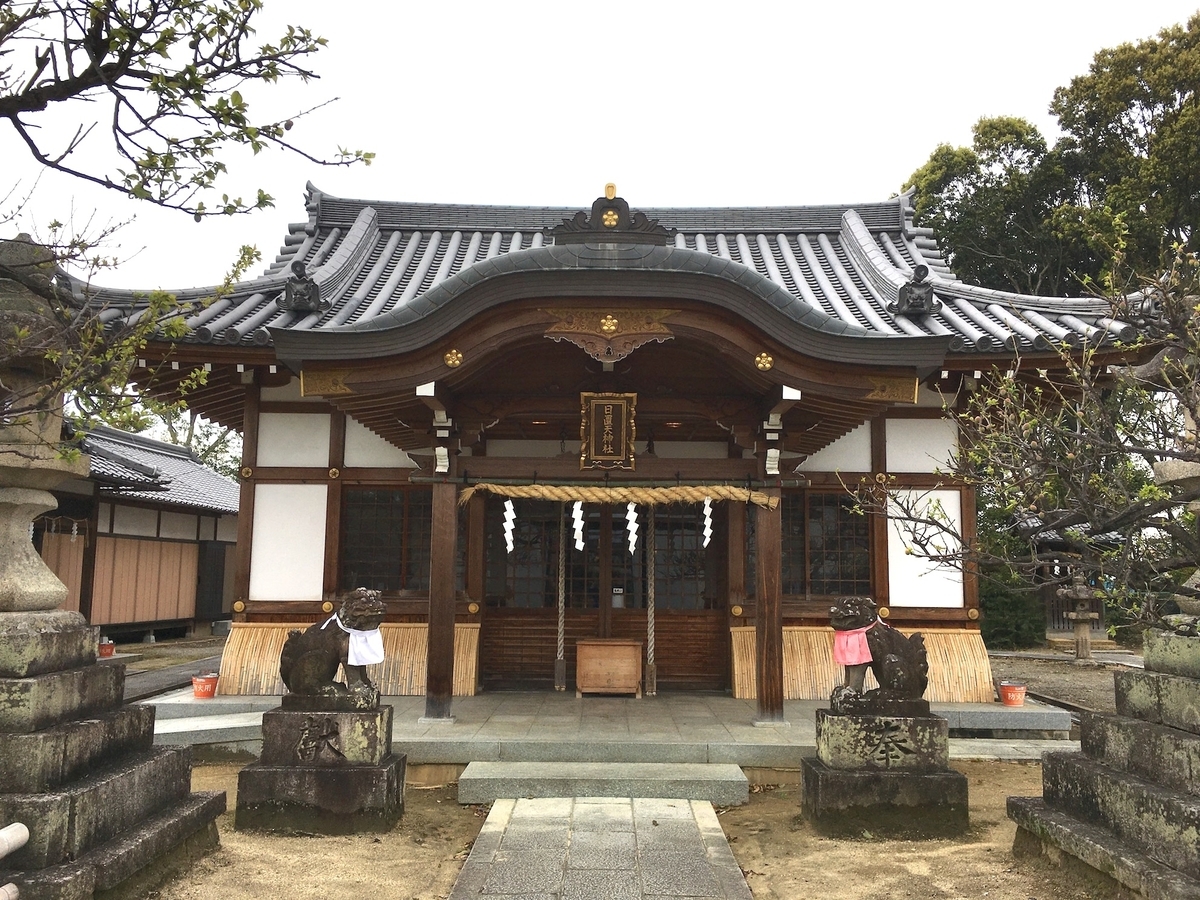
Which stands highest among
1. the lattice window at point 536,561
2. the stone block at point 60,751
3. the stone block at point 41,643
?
the lattice window at point 536,561

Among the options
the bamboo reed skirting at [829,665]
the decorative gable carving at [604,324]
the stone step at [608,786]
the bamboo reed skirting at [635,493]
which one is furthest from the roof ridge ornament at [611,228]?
the bamboo reed skirting at [829,665]

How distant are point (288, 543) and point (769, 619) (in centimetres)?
589

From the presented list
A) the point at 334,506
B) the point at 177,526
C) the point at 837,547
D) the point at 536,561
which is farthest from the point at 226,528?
the point at 837,547

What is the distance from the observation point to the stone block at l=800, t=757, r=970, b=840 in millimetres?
6105

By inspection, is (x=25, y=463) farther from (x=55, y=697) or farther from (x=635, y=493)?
(x=635, y=493)

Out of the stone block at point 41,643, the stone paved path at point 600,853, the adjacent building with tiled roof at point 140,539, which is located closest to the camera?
the stone block at point 41,643

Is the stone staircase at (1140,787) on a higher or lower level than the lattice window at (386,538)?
lower

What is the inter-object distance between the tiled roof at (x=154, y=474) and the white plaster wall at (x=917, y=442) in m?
14.4

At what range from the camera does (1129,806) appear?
15.1 feet

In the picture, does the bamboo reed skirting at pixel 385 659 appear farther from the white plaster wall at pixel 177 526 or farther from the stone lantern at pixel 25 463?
A: the white plaster wall at pixel 177 526

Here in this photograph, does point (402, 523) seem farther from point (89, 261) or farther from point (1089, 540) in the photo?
point (1089, 540)

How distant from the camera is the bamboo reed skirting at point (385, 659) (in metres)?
9.85

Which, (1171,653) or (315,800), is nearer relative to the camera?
(1171,653)

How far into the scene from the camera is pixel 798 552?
10.4 metres
